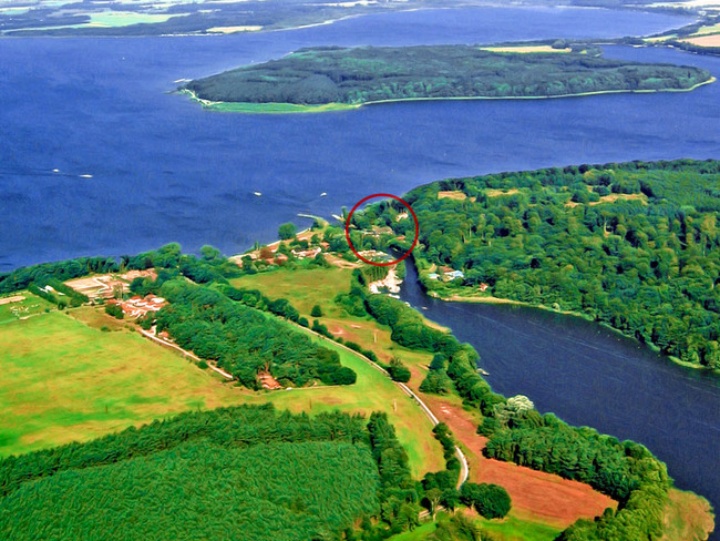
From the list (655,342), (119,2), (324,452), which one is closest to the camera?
(324,452)

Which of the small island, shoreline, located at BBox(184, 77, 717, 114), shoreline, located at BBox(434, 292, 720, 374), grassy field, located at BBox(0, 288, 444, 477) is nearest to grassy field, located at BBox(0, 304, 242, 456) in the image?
grassy field, located at BBox(0, 288, 444, 477)

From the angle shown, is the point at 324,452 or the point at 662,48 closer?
the point at 324,452

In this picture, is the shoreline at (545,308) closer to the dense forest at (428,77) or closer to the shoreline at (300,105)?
the shoreline at (300,105)

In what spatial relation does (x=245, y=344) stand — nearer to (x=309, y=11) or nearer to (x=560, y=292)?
(x=560, y=292)

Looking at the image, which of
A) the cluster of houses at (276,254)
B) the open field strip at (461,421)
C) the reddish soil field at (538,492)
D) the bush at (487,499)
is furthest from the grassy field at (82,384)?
the cluster of houses at (276,254)

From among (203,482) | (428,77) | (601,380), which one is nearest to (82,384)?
(203,482)

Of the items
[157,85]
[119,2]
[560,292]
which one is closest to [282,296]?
[560,292]

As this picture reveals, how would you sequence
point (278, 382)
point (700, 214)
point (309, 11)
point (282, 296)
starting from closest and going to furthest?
1. point (278, 382)
2. point (282, 296)
3. point (700, 214)
4. point (309, 11)
